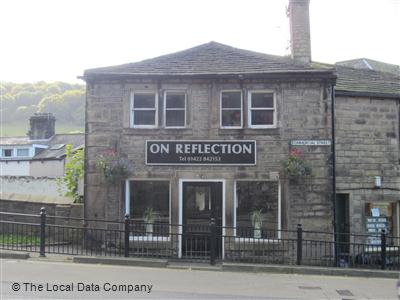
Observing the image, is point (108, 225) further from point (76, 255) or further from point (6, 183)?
point (6, 183)

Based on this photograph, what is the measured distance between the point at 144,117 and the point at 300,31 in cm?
581

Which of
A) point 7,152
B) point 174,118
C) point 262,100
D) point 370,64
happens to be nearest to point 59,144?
point 7,152

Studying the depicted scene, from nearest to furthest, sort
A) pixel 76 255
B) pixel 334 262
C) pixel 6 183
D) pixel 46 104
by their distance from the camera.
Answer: pixel 76 255, pixel 334 262, pixel 6 183, pixel 46 104

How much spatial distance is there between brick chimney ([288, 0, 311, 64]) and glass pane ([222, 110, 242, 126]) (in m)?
2.84

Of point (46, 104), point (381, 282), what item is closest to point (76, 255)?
point (381, 282)

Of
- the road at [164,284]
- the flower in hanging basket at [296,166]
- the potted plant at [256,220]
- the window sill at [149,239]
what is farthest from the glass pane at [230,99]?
the road at [164,284]

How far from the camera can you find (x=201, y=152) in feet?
47.6

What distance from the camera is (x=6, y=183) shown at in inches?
1122

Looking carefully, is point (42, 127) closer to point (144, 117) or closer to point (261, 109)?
point (144, 117)

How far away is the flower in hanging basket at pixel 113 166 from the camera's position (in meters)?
14.2

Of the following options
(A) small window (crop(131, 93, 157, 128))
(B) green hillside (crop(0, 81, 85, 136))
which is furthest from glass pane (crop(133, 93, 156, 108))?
(B) green hillside (crop(0, 81, 85, 136))

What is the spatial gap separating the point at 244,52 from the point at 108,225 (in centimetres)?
702

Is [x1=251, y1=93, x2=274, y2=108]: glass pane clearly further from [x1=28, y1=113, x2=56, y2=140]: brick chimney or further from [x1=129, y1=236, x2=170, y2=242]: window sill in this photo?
[x1=28, y1=113, x2=56, y2=140]: brick chimney

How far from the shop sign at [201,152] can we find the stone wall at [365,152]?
3.08 meters
